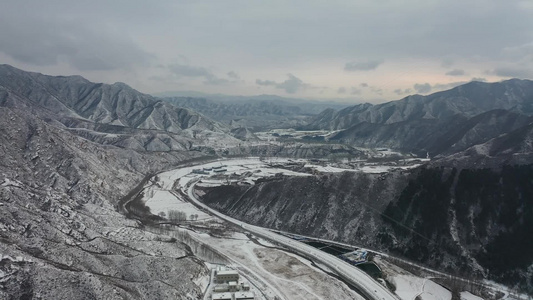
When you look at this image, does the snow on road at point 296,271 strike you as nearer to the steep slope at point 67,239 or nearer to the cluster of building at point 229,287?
the cluster of building at point 229,287

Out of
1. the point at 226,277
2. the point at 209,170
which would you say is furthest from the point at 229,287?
the point at 209,170

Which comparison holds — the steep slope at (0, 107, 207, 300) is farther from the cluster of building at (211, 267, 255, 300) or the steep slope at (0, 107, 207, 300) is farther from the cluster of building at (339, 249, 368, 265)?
the cluster of building at (339, 249, 368, 265)

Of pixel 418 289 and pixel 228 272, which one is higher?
pixel 228 272

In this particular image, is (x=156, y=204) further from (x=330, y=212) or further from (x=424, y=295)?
(x=424, y=295)

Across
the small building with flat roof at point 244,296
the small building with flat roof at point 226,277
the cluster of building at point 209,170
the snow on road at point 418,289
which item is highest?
the cluster of building at point 209,170

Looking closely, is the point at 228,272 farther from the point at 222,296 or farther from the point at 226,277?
the point at 222,296

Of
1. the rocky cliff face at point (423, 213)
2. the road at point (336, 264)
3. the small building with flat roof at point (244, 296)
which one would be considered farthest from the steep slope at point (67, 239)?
the rocky cliff face at point (423, 213)

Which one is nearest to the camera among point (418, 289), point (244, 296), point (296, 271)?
point (244, 296)
